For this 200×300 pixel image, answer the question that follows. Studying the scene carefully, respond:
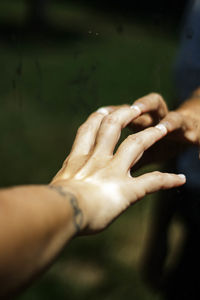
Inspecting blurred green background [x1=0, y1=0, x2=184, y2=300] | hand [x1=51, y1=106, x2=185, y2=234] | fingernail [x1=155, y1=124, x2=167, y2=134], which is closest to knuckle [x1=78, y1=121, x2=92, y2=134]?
hand [x1=51, y1=106, x2=185, y2=234]

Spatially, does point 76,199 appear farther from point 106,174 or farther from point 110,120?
point 110,120

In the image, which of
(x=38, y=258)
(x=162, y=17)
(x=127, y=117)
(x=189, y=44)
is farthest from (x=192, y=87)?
(x=38, y=258)

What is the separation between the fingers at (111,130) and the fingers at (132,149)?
2cm

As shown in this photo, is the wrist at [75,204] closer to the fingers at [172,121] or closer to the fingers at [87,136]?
the fingers at [87,136]

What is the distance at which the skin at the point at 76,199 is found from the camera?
1.23ft

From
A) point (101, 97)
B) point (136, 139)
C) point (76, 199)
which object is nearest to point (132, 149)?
point (136, 139)

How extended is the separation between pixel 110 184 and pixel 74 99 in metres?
0.51

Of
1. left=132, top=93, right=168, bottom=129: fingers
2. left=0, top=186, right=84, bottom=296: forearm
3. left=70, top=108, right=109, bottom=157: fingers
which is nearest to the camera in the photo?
left=0, top=186, right=84, bottom=296: forearm

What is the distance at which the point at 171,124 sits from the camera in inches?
26.4

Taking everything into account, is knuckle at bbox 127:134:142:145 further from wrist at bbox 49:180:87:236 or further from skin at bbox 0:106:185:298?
wrist at bbox 49:180:87:236

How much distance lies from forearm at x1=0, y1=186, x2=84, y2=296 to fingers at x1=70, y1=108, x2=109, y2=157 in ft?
0.45

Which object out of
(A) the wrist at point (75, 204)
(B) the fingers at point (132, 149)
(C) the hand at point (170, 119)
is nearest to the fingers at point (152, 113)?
(C) the hand at point (170, 119)

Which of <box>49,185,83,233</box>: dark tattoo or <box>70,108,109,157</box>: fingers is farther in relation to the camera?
<box>70,108,109,157</box>: fingers

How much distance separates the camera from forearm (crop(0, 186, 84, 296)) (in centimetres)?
37
